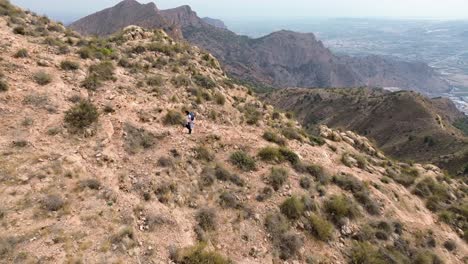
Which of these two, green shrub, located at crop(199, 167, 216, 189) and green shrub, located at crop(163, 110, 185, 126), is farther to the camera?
green shrub, located at crop(163, 110, 185, 126)

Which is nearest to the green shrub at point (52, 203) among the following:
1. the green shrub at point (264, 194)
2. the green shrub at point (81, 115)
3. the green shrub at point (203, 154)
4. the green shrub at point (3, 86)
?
→ the green shrub at point (81, 115)

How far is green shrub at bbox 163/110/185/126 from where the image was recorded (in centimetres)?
1870

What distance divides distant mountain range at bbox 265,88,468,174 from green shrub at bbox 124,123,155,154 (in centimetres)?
4307

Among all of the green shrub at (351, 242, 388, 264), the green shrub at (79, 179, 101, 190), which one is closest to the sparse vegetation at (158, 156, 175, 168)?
the green shrub at (79, 179, 101, 190)

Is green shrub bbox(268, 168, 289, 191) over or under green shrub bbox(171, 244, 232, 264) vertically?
under

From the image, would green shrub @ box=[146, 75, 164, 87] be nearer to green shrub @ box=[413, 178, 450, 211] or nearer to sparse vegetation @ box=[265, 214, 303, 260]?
sparse vegetation @ box=[265, 214, 303, 260]

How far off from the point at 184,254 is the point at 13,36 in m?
18.4

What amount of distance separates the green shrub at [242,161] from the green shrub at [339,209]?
14.0 ft

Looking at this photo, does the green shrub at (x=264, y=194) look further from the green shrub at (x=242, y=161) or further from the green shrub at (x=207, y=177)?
the green shrub at (x=207, y=177)

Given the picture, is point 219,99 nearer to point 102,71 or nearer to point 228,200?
point 102,71

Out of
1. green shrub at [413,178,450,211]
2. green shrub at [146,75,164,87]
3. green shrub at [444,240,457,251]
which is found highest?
green shrub at [146,75,164,87]

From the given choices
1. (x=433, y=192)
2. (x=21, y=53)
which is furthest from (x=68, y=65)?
(x=433, y=192)

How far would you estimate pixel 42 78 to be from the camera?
17.5 meters

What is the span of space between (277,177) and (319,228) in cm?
328
